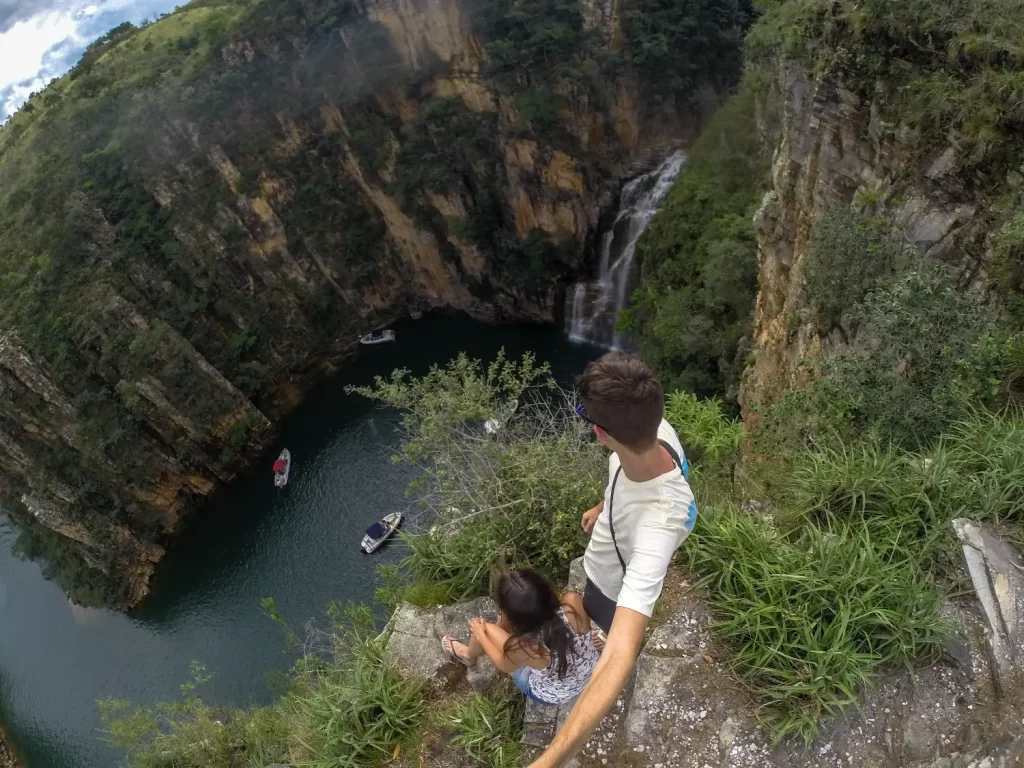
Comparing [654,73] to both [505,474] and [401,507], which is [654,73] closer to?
[401,507]

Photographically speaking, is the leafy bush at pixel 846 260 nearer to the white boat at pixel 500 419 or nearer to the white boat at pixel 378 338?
the white boat at pixel 500 419

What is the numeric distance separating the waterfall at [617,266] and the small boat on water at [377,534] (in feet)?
32.9

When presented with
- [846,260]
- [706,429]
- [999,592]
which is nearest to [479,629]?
[999,592]

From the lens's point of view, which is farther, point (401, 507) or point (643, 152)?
point (643, 152)

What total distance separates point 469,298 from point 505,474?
21780mm

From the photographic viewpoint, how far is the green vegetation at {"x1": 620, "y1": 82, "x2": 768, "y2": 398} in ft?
48.6

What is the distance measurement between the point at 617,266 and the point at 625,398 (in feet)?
71.6

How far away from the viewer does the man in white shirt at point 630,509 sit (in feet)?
7.24

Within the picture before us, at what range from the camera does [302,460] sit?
891 inches

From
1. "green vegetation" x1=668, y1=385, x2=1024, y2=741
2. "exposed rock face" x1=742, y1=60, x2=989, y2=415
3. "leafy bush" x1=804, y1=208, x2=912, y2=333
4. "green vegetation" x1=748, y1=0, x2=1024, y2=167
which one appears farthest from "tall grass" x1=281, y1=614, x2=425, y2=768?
"green vegetation" x1=748, y1=0, x2=1024, y2=167

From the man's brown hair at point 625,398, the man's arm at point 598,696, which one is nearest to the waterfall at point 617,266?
the man's brown hair at point 625,398

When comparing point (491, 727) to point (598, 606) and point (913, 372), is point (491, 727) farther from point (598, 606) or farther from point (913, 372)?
point (913, 372)

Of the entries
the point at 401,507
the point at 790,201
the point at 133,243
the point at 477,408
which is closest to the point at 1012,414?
the point at 477,408

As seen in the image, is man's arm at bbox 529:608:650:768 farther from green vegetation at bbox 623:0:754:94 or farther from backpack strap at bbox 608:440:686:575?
green vegetation at bbox 623:0:754:94
